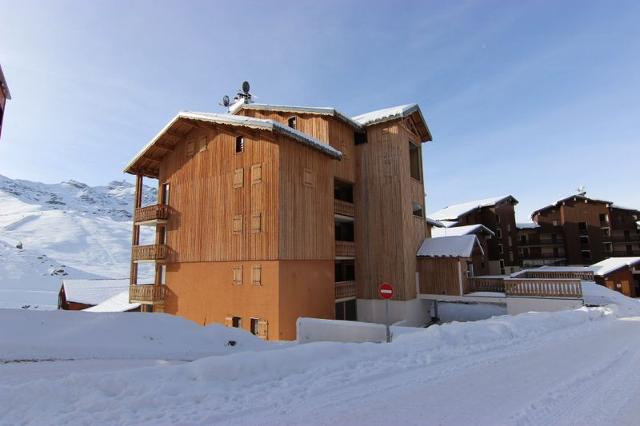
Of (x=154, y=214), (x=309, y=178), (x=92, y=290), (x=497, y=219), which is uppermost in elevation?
(x=497, y=219)

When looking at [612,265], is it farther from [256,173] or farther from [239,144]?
[239,144]

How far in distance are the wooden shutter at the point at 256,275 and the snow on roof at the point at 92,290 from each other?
20698 mm

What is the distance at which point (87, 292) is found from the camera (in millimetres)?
33469

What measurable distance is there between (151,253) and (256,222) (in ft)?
31.9

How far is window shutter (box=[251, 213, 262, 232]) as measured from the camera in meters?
18.0

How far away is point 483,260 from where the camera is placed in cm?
2992

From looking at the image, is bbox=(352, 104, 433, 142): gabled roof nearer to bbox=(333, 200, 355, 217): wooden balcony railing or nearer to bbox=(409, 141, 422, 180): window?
bbox=(409, 141, 422, 180): window

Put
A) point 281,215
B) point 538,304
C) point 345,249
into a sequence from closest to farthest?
point 281,215
point 538,304
point 345,249

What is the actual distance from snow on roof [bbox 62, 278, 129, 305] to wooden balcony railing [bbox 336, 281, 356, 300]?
22.5m

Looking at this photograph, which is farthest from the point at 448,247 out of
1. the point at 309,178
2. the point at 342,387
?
the point at 342,387

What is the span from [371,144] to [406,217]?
5.56m

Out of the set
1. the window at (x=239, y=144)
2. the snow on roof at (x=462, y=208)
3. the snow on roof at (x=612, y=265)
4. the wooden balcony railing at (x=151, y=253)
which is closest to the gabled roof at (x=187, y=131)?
the window at (x=239, y=144)

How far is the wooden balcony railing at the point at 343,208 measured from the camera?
21756mm

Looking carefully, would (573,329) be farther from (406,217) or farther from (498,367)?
(406,217)
